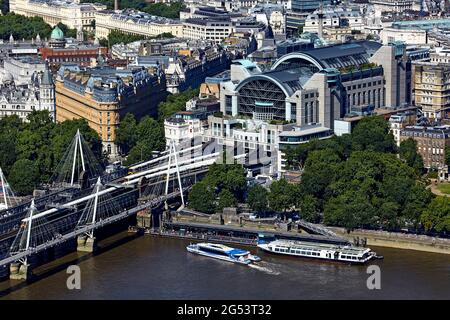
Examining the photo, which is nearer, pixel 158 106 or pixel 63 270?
pixel 63 270

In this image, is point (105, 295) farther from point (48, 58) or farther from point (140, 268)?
point (48, 58)

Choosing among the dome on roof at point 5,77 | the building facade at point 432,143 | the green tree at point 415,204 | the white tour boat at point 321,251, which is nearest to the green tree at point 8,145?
the white tour boat at point 321,251

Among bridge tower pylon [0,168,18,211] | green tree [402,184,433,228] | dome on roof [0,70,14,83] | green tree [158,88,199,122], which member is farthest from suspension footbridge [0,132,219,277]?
dome on roof [0,70,14,83]

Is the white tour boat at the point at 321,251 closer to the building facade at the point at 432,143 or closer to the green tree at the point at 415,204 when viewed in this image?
the green tree at the point at 415,204

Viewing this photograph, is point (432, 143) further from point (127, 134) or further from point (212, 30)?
point (212, 30)

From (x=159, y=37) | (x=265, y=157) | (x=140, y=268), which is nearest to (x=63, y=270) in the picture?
(x=140, y=268)

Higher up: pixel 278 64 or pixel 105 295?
pixel 278 64

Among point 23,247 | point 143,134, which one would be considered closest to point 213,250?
point 23,247
